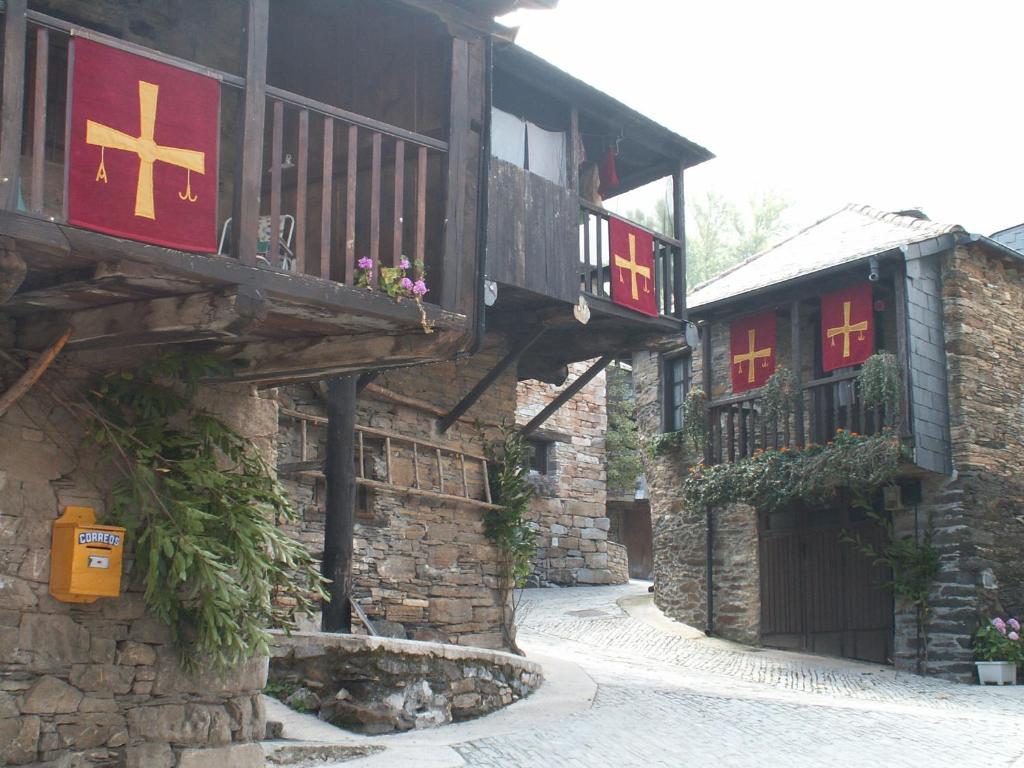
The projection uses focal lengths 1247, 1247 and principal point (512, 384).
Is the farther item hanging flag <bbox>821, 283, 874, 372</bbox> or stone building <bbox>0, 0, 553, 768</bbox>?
hanging flag <bbox>821, 283, 874, 372</bbox>

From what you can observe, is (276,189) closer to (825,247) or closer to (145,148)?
(145,148)

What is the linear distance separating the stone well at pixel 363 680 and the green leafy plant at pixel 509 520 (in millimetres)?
3341

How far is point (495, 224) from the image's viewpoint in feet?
36.2

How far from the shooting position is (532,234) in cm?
1132

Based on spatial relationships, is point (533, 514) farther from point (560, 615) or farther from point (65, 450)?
point (65, 450)

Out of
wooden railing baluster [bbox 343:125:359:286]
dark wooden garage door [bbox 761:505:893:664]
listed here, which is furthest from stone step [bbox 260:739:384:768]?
dark wooden garage door [bbox 761:505:893:664]

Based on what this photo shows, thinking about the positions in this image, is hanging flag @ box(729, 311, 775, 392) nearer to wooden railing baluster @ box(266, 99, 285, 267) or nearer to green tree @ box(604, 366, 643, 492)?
green tree @ box(604, 366, 643, 492)

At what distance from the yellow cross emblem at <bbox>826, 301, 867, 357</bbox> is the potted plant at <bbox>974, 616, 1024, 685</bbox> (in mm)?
3782

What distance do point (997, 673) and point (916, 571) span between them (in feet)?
4.89

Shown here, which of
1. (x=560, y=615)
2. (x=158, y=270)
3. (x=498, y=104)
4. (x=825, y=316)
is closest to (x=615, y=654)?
(x=560, y=615)

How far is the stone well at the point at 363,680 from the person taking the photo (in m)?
8.45

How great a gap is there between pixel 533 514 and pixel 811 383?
18.0ft

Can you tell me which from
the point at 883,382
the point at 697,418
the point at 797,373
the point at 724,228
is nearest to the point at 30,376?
the point at 883,382

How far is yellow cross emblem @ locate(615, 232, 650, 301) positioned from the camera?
40.0ft
